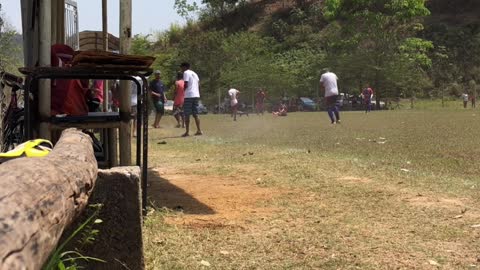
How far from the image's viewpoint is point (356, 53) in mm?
45281

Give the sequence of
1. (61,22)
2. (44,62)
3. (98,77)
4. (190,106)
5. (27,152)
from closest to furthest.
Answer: (27,152) < (98,77) < (44,62) < (61,22) < (190,106)

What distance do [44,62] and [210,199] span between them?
1967 millimetres

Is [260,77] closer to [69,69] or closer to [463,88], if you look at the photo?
[463,88]

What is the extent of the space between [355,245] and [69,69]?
2255mm

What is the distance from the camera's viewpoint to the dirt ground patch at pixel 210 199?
15.7 ft

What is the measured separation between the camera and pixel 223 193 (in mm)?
5953

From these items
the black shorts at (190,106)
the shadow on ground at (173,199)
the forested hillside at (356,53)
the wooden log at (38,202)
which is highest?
the forested hillside at (356,53)

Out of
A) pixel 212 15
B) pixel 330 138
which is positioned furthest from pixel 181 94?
pixel 212 15

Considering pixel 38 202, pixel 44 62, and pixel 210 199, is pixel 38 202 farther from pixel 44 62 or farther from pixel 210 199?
pixel 210 199

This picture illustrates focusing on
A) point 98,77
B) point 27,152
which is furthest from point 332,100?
point 27,152

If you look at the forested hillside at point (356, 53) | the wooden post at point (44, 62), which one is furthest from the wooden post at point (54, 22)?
the forested hillside at point (356, 53)

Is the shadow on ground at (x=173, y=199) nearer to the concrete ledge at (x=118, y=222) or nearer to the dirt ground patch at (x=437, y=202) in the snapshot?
the dirt ground patch at (x=437, y=202)

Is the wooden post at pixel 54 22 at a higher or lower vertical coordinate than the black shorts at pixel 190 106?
higher

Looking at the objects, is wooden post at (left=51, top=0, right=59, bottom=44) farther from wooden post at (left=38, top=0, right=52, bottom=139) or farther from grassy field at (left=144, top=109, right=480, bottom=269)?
wooden post at (left=38, top=0, right=52, bottom=139)
